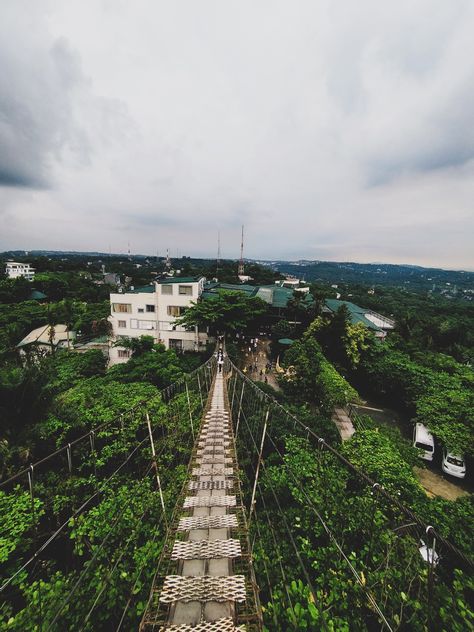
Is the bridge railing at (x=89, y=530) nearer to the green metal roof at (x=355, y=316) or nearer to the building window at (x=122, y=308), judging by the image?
the building window at (x=122, y=308)

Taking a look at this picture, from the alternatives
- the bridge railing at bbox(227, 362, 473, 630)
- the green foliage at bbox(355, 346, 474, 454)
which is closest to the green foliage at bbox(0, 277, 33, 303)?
the bridge railing at bbox(227, 362, 473, 630)

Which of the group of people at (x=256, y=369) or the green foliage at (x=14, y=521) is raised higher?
the green foliage at (x=14, y=521)

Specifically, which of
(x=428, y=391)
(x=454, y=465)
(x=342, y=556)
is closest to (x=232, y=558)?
(x=342, y=556)

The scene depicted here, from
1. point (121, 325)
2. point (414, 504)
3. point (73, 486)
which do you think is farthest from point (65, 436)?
point (121, 325)

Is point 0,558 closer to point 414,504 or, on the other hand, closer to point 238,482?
point 238,482

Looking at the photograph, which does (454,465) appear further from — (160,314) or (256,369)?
(160,314)

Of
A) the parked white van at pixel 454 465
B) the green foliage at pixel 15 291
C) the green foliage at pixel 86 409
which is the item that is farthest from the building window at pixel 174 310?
the green foliage at pixel 15 291
